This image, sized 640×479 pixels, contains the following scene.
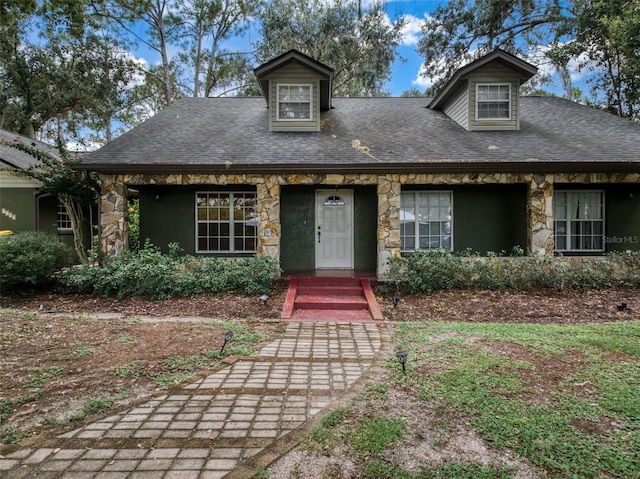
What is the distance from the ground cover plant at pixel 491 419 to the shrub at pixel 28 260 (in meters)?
7.37

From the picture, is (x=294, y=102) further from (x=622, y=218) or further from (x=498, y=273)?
(x=622, y=218)

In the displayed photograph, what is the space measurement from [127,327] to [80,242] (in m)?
5.20

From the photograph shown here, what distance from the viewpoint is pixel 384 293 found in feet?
25.7

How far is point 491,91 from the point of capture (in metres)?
10.2

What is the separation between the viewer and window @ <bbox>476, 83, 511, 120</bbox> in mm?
10141

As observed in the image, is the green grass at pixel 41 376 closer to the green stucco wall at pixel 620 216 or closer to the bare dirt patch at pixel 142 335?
the bare dirt patch at pixel 142 335

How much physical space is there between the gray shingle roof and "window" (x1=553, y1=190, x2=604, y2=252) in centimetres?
136

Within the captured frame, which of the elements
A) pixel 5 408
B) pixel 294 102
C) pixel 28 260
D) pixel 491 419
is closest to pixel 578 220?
pixel 294 102

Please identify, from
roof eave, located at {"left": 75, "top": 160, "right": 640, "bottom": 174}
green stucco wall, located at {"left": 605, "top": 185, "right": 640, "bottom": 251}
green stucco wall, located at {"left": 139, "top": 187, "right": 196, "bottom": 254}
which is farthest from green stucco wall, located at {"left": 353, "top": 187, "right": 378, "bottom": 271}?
green stucco wall, located at {"left": 605, "top": 185, "right": 640, "bottom": 251}

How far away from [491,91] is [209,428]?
10.8 m

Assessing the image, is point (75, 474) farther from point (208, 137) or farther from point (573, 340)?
point (208, 137)

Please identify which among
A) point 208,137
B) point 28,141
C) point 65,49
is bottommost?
point 208,137

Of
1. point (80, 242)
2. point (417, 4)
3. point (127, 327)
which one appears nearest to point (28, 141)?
point (80, 242)

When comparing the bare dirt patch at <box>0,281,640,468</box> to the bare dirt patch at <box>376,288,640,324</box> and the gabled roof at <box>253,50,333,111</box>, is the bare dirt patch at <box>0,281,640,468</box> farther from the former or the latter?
the gabled roof at <box>253,50,333,111</box>
